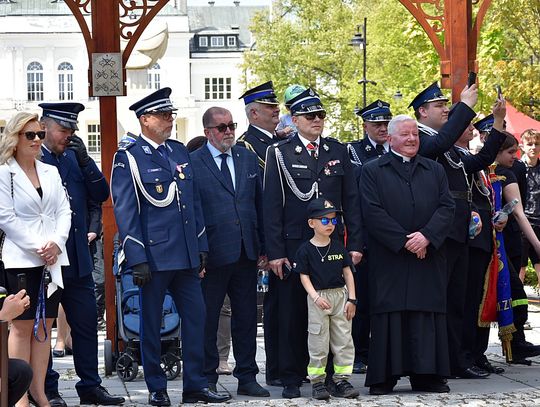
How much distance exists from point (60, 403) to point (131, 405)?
0.52 meters

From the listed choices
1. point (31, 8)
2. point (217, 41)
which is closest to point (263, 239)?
point (31, 8)

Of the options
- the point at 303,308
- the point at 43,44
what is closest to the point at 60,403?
the point at 303,308

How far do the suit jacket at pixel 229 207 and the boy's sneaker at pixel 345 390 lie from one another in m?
1.20

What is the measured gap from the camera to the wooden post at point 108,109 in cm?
1155

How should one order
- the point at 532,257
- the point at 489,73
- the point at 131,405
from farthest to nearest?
the point at 489,73, the point at 532,257, the point at 131,405

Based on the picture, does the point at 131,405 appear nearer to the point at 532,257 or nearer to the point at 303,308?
the point at 303,308

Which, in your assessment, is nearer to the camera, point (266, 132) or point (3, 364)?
point (3, 364)

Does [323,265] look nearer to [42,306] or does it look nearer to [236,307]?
[236,307]

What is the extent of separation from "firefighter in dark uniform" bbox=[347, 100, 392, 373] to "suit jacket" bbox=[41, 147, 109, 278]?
8.17 feet

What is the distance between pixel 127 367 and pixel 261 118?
2360 millimetres

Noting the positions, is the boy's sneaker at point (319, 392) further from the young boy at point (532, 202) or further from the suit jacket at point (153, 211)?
the young boy at point (532, 202)

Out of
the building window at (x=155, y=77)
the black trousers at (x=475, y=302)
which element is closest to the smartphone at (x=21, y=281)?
the black trousers at (x=475, y=302)

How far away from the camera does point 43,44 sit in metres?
85.9

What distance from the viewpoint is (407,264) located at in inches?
392
